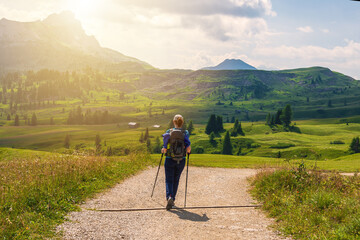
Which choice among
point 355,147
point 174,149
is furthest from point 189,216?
point 355,147

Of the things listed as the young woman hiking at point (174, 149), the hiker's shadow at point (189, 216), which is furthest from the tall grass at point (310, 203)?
the young woman hiking at point (174, 149)

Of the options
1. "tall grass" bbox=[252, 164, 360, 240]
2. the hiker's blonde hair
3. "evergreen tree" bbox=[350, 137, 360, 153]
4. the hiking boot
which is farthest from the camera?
"evergreen tree" bbox=[350, 137, 360, 153]

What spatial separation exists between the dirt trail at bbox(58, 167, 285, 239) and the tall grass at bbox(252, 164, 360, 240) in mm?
690

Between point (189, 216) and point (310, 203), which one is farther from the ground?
point (310, 203)

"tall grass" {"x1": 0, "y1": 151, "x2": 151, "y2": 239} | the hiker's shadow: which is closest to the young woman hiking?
the hiker's shadow

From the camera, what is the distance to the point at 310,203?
426 inches

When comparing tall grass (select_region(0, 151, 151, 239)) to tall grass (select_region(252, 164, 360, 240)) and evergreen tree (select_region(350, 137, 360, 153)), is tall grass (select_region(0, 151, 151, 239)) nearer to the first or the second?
tall grass (select_region(252, 164, 360, 240))

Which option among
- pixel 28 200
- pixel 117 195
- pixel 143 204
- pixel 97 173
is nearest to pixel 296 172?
pixel 143 204

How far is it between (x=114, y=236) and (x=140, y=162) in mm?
13802

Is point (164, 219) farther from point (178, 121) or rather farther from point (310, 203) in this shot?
point (310, 203)

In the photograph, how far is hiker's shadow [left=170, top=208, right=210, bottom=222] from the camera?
34.8 ft

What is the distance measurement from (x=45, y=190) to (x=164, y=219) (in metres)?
4.83

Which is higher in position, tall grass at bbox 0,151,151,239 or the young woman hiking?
the young woman hiking

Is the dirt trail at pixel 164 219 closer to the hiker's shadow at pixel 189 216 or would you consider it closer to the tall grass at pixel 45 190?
the hiker's shadow at pixel 189 216
